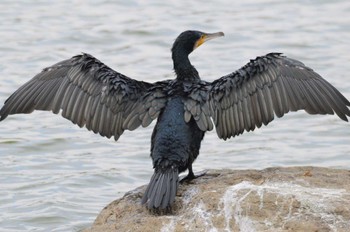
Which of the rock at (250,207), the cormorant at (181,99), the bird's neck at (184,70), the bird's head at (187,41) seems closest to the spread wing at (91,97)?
the cormorant at (181,99)

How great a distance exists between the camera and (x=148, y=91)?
8.06 m

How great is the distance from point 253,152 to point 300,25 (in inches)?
172

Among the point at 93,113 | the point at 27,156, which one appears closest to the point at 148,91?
the point at 93,113

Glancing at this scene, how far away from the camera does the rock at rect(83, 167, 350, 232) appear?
672 centimetres

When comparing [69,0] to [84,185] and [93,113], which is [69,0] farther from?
[93,113]

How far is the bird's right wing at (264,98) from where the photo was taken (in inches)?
315

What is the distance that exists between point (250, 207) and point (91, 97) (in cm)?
208

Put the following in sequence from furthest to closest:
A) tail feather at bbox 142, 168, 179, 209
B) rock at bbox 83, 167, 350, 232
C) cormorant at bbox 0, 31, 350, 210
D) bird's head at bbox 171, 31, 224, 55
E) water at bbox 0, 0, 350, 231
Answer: water at bbox 0, 0, 350, 231, bird's head at bbox 171, 31, 224, 55, cormorant at bbox 0, 31, 350, 210, tail feather at bbox 142, 168, 179, 209, rock at bbox 83, 167, 350, 232

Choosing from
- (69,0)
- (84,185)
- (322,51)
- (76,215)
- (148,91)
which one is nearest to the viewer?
(148,91)

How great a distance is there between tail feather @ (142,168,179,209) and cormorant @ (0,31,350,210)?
1.2 inches

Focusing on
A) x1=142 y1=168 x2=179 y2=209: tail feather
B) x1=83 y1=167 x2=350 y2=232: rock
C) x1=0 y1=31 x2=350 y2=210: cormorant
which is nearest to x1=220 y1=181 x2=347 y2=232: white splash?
x1=83 y1=167 x2=350 y2=232: rock

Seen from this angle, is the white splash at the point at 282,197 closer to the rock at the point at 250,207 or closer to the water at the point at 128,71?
the rock at the point at 250,207

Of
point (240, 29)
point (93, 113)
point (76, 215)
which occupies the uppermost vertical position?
point (240, 29)

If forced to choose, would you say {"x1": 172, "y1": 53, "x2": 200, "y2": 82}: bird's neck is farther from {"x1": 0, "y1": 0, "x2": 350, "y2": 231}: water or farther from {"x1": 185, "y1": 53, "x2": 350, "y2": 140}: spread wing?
{"x1": 0, "y1": 0, "x2": 350, "y2": 231}: water
